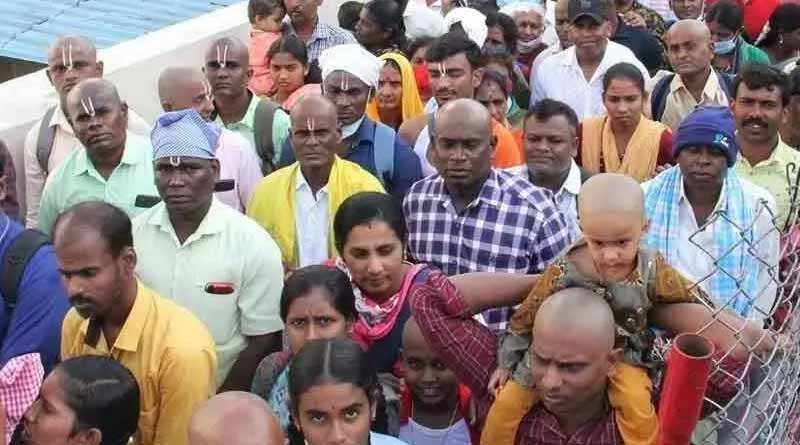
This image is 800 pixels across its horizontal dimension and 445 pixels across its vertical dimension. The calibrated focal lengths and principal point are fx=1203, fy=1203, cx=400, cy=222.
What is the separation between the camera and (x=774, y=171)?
5.46m

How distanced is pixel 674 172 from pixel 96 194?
93.4 inches

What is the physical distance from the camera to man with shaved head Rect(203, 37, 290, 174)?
601 centimetres

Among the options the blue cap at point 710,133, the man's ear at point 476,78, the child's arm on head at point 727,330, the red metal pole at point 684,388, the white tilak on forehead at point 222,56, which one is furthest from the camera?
the man's ear at point 476,78

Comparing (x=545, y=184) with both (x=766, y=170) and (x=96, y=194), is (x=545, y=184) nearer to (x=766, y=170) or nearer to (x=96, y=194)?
(x=766, y=170)

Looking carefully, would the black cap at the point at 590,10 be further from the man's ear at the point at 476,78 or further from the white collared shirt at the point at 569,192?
the white collared shirt at the point at 569,192

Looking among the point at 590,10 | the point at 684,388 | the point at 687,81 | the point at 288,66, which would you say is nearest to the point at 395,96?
the point at 288,66

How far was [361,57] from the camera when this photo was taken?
6.25 metres

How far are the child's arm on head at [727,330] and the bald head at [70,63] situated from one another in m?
3.87

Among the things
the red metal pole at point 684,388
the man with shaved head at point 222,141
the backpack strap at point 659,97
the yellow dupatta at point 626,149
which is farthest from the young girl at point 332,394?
the backpack strap at point 659,97

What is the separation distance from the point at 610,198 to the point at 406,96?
383cm

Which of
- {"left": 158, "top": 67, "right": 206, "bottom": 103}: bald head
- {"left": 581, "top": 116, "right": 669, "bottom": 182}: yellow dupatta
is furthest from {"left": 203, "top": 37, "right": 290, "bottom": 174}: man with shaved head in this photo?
{"left": 581, "top": 116, "right": 669, "bottom": 182}: yellow dupatta

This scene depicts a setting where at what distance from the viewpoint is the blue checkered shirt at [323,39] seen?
7.77m

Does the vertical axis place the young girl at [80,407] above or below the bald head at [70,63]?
below

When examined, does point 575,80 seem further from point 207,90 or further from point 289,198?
point 289,198
